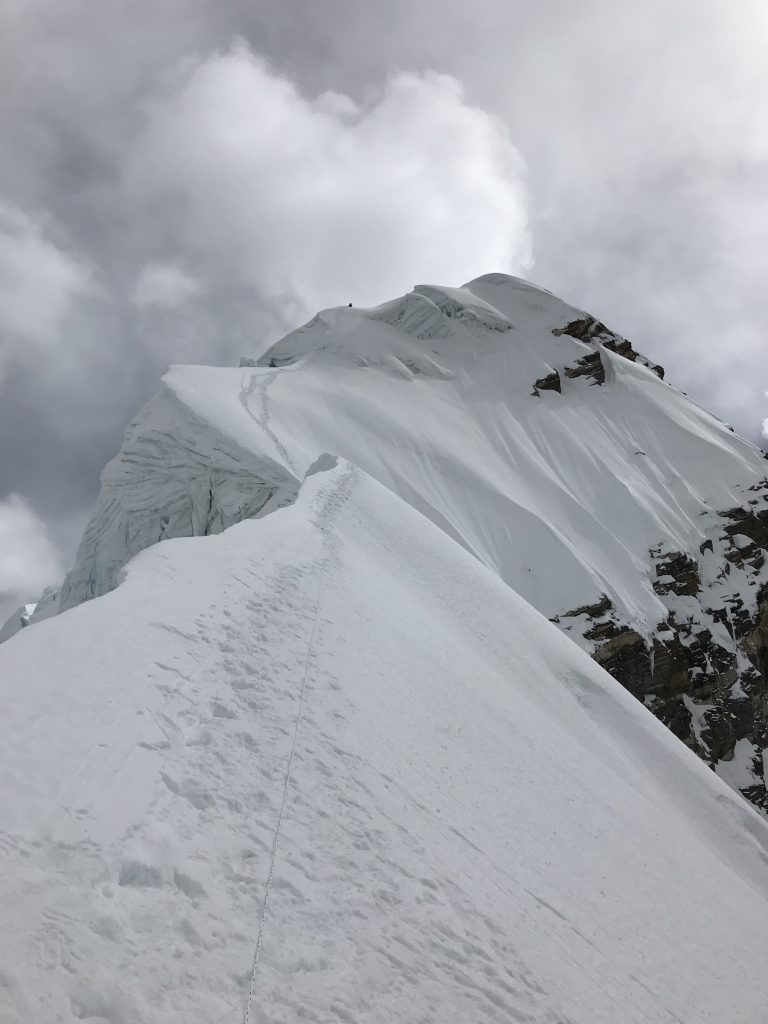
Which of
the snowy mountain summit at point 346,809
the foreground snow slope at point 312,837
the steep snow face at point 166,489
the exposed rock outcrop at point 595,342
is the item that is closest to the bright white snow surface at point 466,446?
the steep snow face at point 166,489

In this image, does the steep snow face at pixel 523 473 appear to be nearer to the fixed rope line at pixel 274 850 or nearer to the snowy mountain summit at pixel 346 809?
the snowy mountain summit at pixel 346 809

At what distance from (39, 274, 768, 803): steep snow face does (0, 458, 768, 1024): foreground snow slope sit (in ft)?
42.2

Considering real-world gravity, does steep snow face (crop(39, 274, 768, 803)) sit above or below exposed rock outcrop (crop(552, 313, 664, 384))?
below

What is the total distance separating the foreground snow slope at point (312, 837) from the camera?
11.3 feet

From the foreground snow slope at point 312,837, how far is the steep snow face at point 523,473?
12.9 m

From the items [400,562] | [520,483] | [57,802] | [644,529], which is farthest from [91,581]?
[644,529]

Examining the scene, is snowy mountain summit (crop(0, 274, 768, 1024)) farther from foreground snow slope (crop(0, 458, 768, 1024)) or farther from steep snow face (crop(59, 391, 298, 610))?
steep snow face (crop(59, 391, 298, 610))

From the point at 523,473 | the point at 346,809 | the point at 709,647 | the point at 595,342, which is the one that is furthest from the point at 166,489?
the point at 595,342

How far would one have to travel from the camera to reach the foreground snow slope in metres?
3.43

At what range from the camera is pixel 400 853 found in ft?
16.2

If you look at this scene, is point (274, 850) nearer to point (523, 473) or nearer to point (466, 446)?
point (466, 446)

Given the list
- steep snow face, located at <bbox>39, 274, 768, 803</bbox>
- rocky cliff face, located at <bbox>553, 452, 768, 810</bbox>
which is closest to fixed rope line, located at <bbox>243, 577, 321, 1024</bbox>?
steep snow face, located at <bbox>39, 274, 768, 803</bbox>

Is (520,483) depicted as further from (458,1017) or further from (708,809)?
(458,1017)

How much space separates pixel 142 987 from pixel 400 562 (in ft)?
38.5
